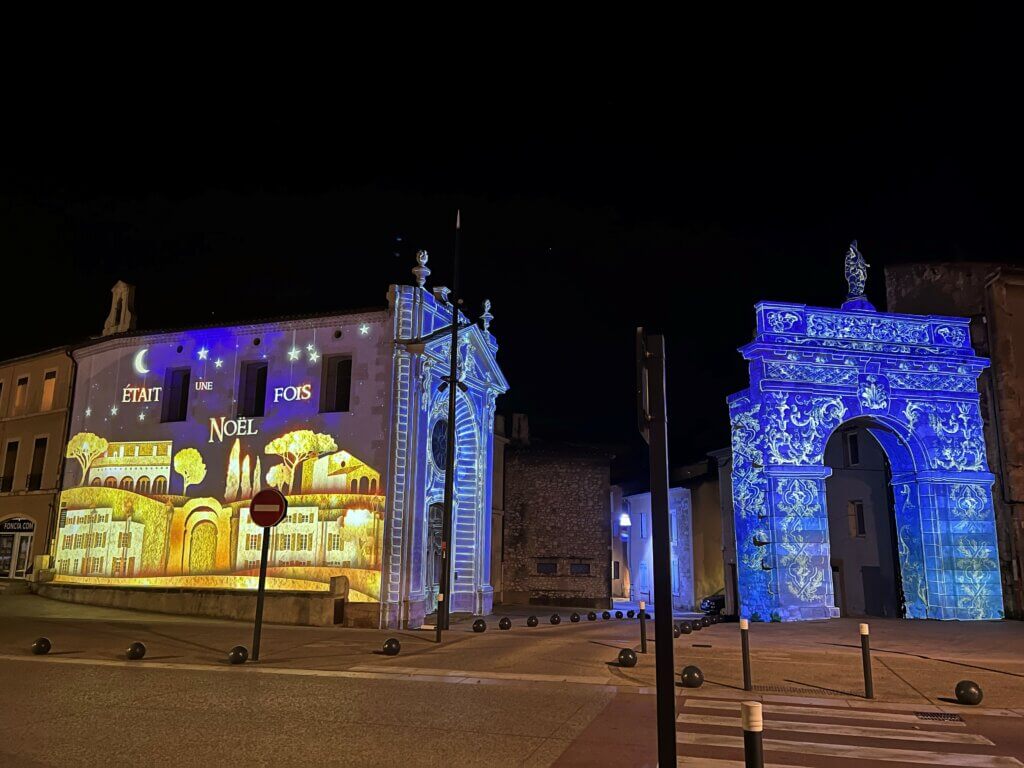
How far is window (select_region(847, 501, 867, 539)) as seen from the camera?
103 ft

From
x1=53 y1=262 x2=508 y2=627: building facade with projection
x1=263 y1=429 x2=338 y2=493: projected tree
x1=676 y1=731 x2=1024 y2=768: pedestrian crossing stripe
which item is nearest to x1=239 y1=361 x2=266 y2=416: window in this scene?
x1=53 y1=262 x2=508 y2=627: building facade with projection

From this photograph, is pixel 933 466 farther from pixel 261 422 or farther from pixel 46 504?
pixel 46 504

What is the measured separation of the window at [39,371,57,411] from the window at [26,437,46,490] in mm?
1248

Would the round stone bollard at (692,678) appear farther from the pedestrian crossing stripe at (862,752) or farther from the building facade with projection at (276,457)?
the building facade with projection at (276,457)

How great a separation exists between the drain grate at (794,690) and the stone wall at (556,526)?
2650cm

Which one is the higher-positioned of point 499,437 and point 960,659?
point 499,437

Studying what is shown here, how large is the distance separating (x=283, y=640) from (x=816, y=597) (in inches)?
605

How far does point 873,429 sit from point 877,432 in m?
0.16

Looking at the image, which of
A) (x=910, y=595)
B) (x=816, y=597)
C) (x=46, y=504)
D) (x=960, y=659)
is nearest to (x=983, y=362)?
(x=910, y=595)

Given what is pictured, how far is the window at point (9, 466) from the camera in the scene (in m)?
30.5

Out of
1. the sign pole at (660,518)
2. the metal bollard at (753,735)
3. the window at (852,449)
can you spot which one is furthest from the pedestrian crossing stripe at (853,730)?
the window at (852,449)

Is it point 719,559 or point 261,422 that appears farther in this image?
point 719,559

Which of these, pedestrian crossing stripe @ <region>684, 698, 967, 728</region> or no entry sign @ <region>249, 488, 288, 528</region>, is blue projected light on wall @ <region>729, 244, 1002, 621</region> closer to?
pedestrian crossing stripe @ <region>684, 698, 967, 728</region>

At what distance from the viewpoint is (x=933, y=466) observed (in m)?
24.9
